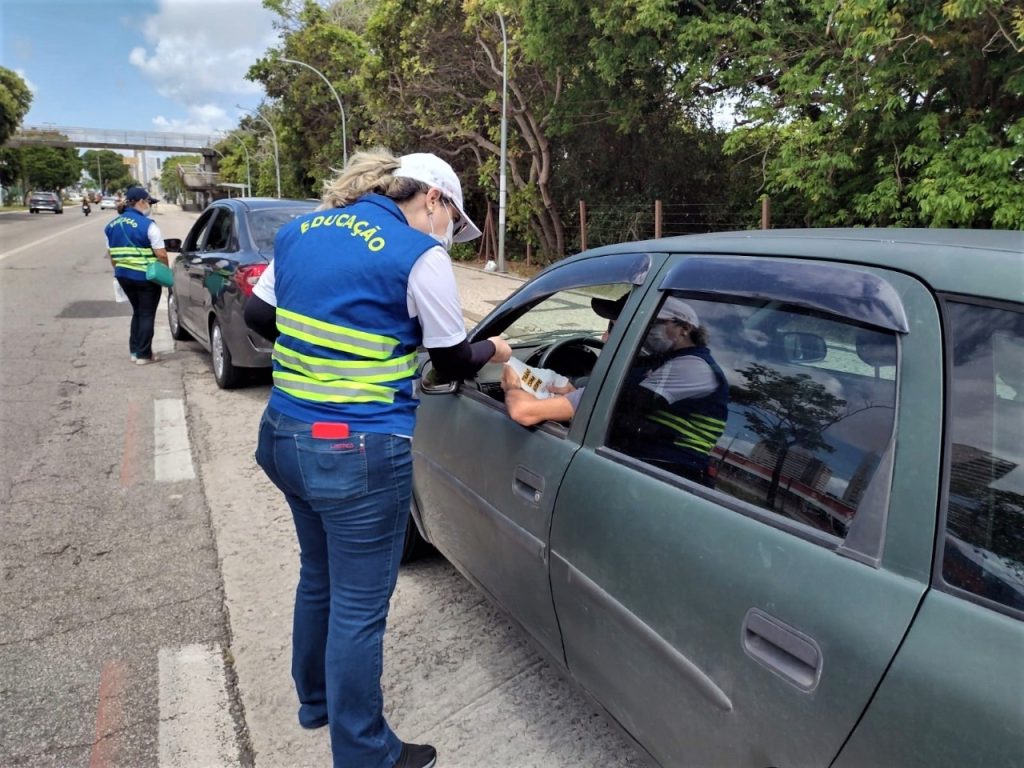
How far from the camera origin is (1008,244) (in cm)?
139

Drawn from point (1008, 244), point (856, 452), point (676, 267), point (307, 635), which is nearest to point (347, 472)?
point (307, 635)

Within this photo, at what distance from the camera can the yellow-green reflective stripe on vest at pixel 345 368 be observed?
1.91 metres

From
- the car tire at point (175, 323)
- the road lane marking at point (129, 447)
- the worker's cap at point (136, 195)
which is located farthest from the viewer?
the car tire at point (175, 323)

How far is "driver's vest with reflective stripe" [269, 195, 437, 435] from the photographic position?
1861 millimetres

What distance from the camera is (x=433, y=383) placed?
10.1 ft

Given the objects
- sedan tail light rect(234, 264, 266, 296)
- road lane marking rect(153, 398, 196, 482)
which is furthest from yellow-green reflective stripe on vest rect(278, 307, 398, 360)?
sedan tail light rect(234, 264, 266, 296)

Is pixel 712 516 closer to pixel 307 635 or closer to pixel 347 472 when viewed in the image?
pixel 347 472

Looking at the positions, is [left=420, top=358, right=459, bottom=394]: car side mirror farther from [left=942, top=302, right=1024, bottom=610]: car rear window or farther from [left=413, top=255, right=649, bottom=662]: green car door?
[left=942, top=302, right=1024, bottom=610]: car rear window

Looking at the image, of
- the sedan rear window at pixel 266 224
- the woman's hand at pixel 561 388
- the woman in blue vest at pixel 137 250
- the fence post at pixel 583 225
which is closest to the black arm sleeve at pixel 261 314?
the woman's hand at pixel 561 388

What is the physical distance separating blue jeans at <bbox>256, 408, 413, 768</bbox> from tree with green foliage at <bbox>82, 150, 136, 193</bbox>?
6437 inches

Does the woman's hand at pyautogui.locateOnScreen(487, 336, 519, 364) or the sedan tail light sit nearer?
the woman's hand at pyautogui.locateOnScreen(487, 336, 519, 364)

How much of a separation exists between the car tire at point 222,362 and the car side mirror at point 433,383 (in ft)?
12.9

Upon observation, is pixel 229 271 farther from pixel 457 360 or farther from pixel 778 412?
pixel 778 412

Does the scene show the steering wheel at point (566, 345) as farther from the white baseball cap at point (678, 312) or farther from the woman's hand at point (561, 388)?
the white baseball cap at point (678, 312)
